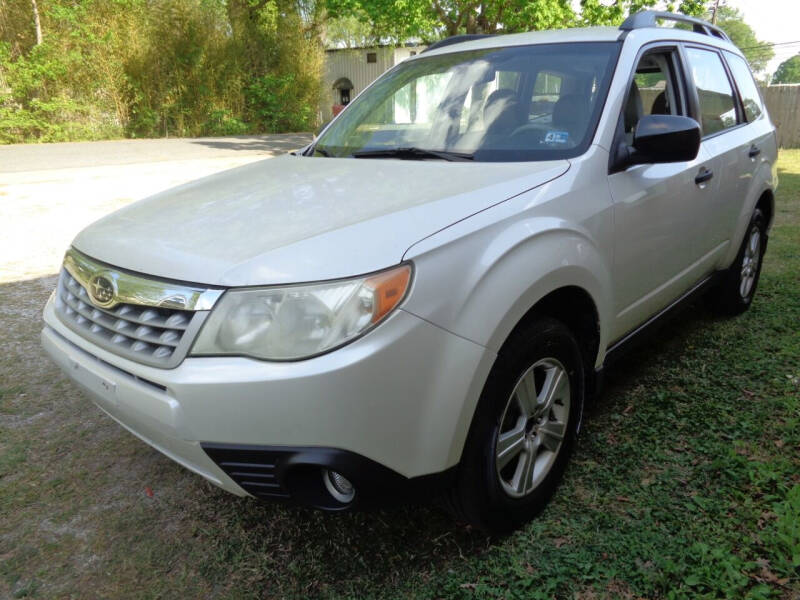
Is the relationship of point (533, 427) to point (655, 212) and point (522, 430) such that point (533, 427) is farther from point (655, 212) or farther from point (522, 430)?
point (655, 212)

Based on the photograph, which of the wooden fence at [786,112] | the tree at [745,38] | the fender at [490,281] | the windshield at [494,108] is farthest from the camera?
the tree at [745,38]

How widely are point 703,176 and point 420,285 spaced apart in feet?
6.67

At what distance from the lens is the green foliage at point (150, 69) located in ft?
57.7

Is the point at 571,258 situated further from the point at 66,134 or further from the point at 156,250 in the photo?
the point at 66,134

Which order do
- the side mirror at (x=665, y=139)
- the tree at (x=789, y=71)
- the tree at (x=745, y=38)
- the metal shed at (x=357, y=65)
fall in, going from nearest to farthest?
1. the side mirror at (x=665, y=139)
2. the metal shed at (x=357, y=65)
3. the tree at (x=745, y=38)
4. the tree at (x=789, y=71)

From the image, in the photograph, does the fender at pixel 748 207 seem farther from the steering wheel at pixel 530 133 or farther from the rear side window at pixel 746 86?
the steering wheel at pixel 530 133

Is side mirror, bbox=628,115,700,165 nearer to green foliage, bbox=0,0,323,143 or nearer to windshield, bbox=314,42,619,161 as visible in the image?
windshield, bbox=314,42,619,161

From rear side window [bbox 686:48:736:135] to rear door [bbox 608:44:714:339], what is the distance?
0.21 meters

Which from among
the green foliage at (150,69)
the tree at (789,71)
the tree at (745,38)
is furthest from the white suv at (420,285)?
the tree at (789,71)

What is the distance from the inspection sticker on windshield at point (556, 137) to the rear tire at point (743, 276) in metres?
1.91

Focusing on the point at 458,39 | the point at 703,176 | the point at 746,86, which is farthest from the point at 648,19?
the point at 746,86

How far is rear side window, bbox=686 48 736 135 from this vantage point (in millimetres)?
3180

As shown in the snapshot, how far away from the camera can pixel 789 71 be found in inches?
4286

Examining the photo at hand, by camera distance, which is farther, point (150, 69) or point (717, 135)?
point (150, 69)
